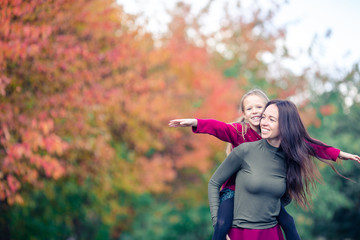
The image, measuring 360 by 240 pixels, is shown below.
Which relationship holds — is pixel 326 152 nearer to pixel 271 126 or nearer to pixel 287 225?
pixel 271 126

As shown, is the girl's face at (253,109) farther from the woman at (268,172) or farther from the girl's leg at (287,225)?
the girl's leg at (287,225)

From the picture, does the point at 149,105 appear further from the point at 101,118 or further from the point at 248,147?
the point at 248,147

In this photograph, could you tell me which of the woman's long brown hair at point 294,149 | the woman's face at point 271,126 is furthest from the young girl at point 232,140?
the woman's face at point 271,126

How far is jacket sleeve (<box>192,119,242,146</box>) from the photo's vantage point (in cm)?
290

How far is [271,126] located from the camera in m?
2.88

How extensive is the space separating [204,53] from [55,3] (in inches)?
304

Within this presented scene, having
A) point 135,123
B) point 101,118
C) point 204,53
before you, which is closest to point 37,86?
point 101,118

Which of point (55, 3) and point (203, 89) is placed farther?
point (203, 89)

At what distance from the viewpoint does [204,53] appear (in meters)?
13.4

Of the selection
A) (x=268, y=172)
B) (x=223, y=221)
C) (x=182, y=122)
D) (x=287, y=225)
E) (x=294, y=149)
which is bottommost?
(x=287, y=225)

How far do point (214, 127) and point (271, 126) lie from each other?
16.6 inches

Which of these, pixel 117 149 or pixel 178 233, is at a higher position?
pixel 117 149

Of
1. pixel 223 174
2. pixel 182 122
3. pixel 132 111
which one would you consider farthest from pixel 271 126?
pixel 132 111

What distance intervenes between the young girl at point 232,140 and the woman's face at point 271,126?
298mm
